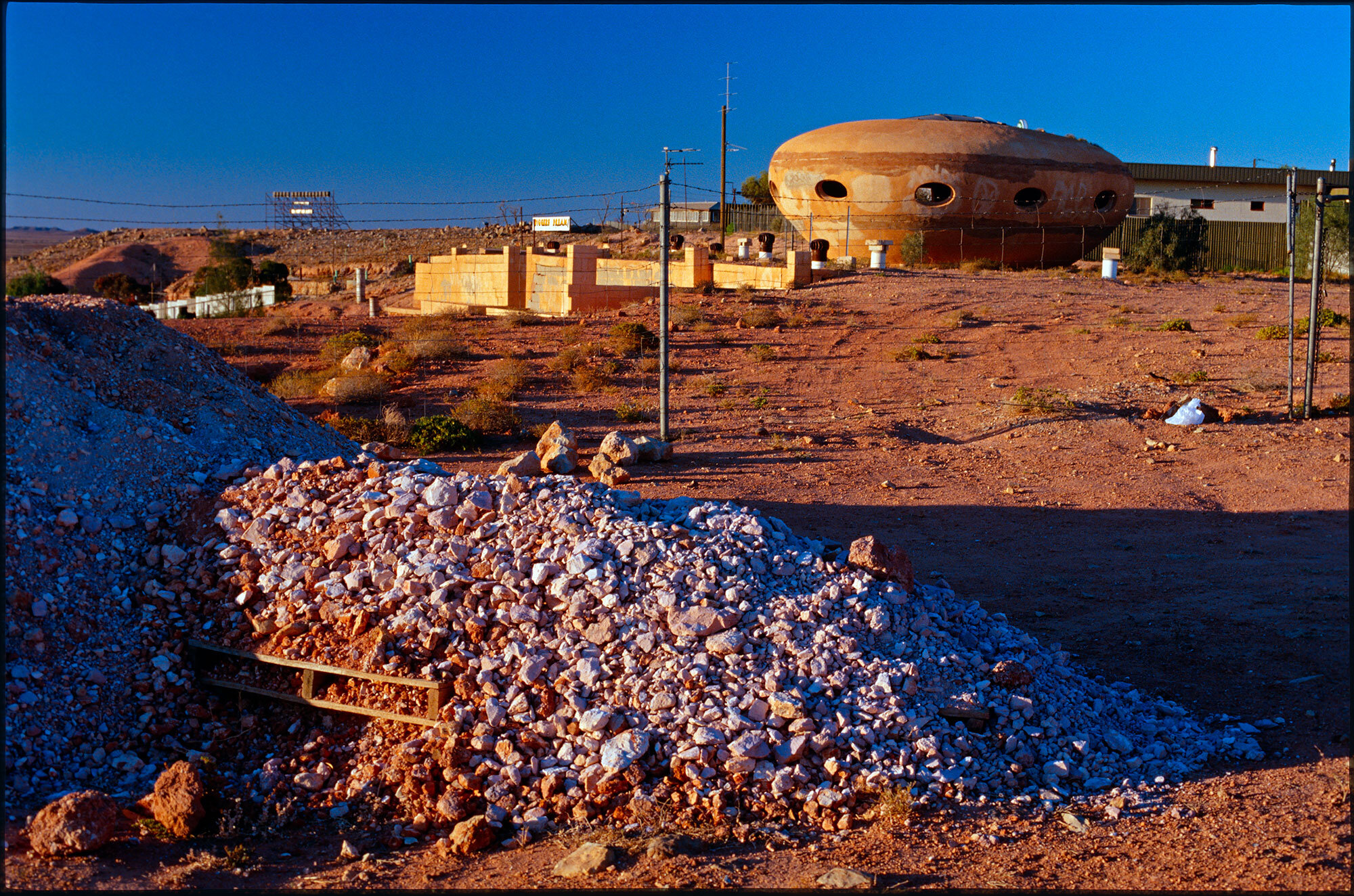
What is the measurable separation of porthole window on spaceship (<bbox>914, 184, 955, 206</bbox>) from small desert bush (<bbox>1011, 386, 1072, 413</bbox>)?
1667 centimetres

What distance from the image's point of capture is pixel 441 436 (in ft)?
45.2

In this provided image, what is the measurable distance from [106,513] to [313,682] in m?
2.14

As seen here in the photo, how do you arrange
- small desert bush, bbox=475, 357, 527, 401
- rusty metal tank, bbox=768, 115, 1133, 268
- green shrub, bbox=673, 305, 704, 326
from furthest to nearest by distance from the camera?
rusty metal tank, bbox=768, 115, 1133, 268, green shrub, bbox=673, 305, 704, 326, small desert bush, bbox=475, 357, 527, 401

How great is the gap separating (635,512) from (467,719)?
1839 mm

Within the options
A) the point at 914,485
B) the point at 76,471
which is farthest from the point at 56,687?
the point at 914,485

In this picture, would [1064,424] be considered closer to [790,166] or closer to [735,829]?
[735,829]

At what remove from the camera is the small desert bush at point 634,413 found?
50.6 feet

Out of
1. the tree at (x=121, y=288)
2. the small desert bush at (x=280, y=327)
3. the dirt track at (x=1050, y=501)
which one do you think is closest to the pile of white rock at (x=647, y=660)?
the dirt track at (x=1050, y=501)

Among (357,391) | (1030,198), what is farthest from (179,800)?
(1030,198)

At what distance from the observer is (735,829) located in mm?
4836

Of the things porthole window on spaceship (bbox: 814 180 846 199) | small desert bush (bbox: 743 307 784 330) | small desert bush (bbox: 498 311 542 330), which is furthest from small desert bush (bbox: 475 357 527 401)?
porthole window on spaceship (bbox: 814 180 846 199)

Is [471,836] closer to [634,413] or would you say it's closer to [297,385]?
[634,413]

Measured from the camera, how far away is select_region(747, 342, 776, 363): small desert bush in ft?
63.5

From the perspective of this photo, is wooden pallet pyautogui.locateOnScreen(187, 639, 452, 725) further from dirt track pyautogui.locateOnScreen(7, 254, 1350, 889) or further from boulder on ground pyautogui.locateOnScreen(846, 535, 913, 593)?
boulder on ground pyautogui.locateOnScreen(846, 535, 913, 593)
